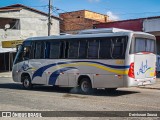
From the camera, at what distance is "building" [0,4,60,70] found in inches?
1742

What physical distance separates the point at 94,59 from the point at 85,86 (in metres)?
1.52

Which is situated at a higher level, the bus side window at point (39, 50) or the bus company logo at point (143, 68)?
the bus side window at point (39, 50)

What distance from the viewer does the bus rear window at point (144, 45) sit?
16.8 m

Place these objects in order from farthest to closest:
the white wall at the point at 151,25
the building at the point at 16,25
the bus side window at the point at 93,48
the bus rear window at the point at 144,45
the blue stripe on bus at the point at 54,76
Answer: the building at the point at 16,25
the white wall at the point at 151,25
the blue stripe on bus at the point at 54,76
the bus side window at the point at 93,48
the bus rear window at the point at 144,45

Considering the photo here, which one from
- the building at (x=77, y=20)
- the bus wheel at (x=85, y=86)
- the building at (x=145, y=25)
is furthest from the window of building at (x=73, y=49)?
the building at (x=77, y=20)

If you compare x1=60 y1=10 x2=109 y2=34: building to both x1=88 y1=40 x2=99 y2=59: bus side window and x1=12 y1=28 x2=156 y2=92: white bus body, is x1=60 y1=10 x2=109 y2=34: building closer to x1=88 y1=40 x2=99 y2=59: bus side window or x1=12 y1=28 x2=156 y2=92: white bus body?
x1=12 y1=28 x2=156 y2=92: white bus body

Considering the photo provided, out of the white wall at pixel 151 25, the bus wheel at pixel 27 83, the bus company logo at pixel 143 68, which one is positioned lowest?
the bus wheel at pixel 27 83

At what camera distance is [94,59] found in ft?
57.9

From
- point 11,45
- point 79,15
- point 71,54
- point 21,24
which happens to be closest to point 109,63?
point 71,54

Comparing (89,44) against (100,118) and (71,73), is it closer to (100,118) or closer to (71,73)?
(71,73)

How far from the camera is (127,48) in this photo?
16328mm

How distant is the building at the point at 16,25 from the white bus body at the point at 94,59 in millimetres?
21473

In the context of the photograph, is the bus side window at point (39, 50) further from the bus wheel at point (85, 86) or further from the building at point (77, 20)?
the building at point (77, 20)

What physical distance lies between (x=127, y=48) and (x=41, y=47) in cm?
588
